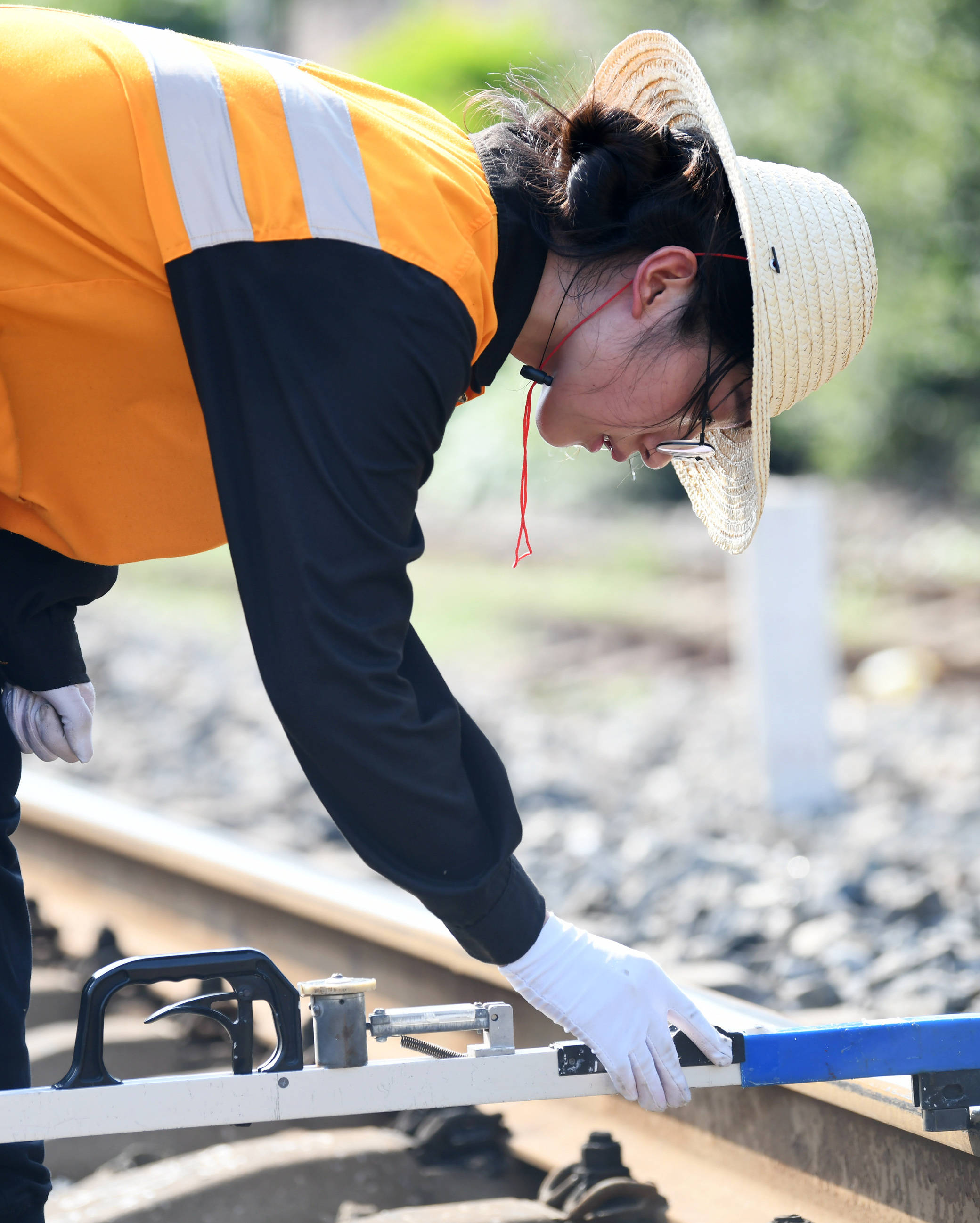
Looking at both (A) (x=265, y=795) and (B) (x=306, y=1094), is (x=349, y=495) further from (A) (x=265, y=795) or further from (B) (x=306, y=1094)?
(A) (x=265, y=795)

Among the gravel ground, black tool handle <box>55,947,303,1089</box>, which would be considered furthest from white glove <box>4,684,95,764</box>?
the gravel ground

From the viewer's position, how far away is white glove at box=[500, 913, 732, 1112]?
179 centimetres

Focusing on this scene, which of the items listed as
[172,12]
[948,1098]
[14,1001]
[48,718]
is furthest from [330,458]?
[172,12]

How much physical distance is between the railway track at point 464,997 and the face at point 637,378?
0.99 m

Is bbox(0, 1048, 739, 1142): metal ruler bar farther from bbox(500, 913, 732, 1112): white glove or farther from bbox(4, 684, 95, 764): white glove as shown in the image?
bbox(4, 684, 95, 764): white glove

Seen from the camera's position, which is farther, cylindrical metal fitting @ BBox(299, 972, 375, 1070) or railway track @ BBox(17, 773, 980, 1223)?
railway track @ BBox(17, 773, 980, 1223)

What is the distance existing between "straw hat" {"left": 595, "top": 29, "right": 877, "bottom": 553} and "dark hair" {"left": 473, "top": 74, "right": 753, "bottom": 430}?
1.8 inches

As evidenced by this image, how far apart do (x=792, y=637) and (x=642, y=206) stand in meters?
4.09

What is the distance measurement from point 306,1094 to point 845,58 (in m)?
16.5

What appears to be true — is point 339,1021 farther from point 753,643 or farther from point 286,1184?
point 753,643

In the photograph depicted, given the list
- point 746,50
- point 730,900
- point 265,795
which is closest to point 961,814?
point 730,900

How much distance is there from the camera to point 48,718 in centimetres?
209

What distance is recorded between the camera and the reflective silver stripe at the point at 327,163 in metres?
1.51

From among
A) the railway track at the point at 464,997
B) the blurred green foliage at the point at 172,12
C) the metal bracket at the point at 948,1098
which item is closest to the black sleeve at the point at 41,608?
the railway track at the point at 464,997
